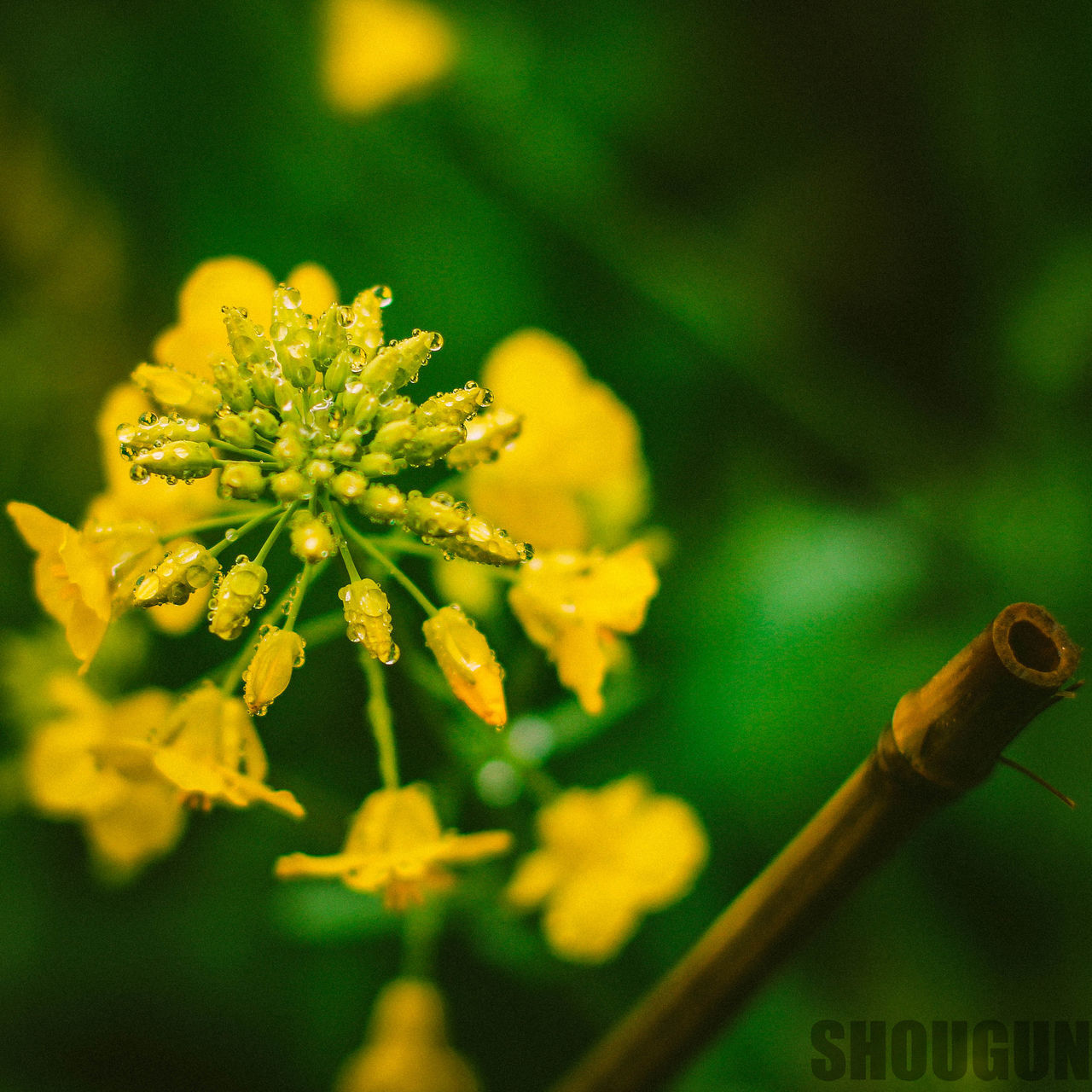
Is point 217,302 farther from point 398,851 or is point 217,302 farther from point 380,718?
point 398,851

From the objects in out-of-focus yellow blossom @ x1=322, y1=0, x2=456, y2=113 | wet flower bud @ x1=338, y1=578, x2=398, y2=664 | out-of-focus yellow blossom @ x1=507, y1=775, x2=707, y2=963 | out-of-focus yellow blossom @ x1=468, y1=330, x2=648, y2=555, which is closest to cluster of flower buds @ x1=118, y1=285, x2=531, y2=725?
wet flower bud @ x1=338, y1=578, x2=398, y2=664

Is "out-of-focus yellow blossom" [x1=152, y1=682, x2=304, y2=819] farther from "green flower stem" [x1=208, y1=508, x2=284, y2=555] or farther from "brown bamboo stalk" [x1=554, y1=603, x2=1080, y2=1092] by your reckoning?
"brown bamboo stalk" [x1=554, y1=603, x2=1080, y2=1092]

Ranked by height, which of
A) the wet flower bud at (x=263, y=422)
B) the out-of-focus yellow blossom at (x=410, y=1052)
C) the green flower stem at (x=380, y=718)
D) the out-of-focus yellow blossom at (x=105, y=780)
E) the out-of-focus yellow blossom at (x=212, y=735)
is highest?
the wet flower bud at (x=263, y=422)

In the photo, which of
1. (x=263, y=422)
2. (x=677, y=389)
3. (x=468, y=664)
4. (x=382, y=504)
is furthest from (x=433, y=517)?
(x=677, y=389)

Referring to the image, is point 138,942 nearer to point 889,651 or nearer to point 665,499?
point 665,499

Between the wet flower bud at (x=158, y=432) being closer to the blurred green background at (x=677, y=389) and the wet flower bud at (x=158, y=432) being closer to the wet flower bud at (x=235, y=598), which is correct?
the wet flower bud at (x=235, y=598)

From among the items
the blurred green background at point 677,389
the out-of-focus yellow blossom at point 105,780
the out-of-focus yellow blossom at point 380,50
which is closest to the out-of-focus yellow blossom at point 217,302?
the out-of-focus yellow blossom at point 105,780
